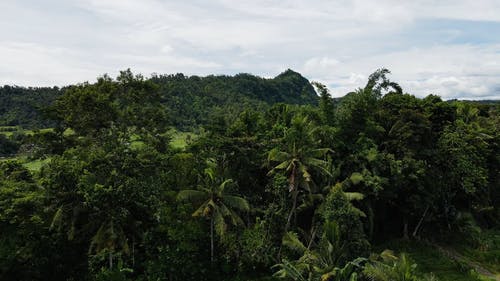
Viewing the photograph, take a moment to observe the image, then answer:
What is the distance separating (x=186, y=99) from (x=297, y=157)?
47425 mm

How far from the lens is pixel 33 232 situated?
1830cm

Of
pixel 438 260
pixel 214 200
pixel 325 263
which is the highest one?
pixel 214 200

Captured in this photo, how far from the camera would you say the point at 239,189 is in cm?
2416

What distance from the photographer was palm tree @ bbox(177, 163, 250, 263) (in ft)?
66.7

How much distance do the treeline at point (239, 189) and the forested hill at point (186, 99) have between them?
5109 millimetres

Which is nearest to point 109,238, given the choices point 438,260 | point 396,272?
point 396,272

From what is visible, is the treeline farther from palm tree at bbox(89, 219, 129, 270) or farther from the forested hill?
the forested hill

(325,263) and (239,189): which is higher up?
(239,189)

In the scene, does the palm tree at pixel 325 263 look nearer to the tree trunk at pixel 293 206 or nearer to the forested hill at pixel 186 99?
the tree trunk at pixel 293 206

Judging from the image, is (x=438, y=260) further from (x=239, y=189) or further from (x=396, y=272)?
(x=239, y=189)

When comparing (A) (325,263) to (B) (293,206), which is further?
(B) (293,206)

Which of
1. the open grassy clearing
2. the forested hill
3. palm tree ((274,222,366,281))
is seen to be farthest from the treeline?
the forested hill

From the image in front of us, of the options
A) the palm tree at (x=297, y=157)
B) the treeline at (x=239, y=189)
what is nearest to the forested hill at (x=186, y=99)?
the treeline at (x=239, y=189)

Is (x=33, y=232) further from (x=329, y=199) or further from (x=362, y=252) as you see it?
(x=362, y=252)
